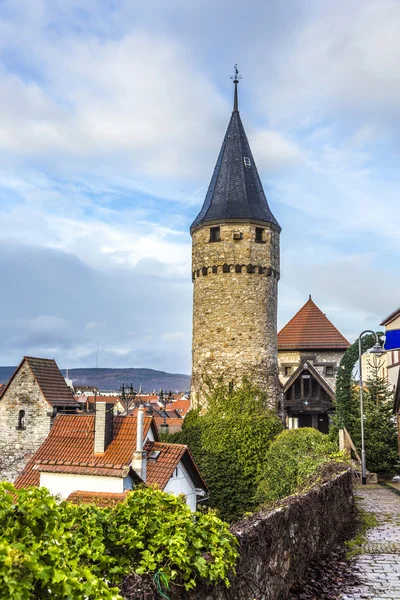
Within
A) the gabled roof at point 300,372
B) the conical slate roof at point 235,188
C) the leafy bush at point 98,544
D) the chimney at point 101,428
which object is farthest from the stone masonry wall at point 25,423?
the leafy bush at point 98,544

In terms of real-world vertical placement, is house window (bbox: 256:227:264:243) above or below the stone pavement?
above

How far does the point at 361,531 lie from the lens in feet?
34.5

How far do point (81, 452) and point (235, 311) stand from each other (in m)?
10.6

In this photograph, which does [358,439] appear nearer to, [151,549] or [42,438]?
[42,438]

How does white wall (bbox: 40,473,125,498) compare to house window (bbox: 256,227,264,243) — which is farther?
house window (bbox: 256,227,264,243)

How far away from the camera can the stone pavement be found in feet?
22.4

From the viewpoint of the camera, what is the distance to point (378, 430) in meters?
22.3

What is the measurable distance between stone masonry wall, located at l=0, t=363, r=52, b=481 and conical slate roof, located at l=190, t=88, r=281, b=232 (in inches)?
445

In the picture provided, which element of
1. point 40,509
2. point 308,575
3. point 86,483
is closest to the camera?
point 40,509

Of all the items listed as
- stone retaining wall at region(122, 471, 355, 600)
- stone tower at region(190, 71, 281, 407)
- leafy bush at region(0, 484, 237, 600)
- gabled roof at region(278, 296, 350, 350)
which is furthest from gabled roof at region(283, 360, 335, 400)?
leafy bush at region(0, 484, 237, 600)

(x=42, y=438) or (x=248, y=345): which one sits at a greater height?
(x=248, y=345)

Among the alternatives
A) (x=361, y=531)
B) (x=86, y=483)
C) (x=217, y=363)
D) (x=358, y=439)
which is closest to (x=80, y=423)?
(x=86, y=483)

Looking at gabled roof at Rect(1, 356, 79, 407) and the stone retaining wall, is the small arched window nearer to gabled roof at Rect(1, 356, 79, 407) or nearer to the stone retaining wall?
gabled roof at Rect(1, 356, 79, 407)

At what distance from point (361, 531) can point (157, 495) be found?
724cm
